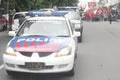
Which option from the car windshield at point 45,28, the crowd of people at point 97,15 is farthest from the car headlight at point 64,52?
the crowd of people at point 97,15

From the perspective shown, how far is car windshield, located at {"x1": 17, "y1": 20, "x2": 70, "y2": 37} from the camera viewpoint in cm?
992

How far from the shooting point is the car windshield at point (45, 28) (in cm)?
992

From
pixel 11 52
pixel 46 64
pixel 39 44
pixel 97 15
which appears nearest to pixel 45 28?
pixel 39 44

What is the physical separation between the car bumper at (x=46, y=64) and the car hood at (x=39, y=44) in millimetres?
256

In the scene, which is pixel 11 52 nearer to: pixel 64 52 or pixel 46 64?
pixel 46 64

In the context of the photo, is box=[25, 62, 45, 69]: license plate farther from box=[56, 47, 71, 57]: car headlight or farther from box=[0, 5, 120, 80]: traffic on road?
box=[56, 47, 71, 57]: car headlight

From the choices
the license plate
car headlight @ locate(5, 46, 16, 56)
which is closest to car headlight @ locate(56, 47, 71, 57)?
the license plate

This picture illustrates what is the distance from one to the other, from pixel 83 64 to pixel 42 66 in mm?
3159

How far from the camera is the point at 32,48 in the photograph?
8484 millimetres

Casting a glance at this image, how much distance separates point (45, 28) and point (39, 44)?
4.96ft

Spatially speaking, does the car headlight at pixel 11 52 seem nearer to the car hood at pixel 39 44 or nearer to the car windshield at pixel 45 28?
the car hood at pixel 39 44

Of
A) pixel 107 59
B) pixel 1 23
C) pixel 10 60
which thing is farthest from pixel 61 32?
pixel 1 23

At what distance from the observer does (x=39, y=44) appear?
8664mm

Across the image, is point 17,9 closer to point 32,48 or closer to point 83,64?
point 83,64
